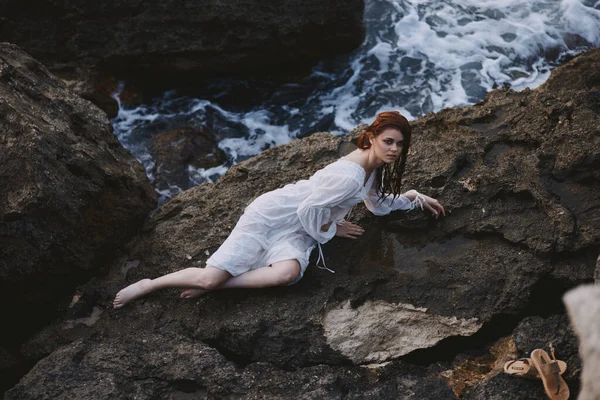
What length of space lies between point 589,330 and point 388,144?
214 centimetres

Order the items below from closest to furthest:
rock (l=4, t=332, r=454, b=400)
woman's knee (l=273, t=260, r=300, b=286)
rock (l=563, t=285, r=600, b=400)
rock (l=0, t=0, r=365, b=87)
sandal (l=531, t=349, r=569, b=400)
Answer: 1. rock (l=563, t=285, r=600, b=400)
2. sandal (l=531, t=349, r=569, b=400)
3. rock (l=4, t=332, r=454, b=400)
4. woman's knee (l=273, t=260, r=300, b=286)
5. rock (l=0, t=0, r=365, b=87)

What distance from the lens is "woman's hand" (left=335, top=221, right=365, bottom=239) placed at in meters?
4.44

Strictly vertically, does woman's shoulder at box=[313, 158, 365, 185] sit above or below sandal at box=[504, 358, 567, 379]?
above

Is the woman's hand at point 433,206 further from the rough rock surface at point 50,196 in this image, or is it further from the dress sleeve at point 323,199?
the rough rock surface at point 50,196

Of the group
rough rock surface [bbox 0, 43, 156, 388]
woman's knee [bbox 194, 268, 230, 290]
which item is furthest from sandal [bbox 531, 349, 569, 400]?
rough rock surface [bbox 0, 43, 156, 388]

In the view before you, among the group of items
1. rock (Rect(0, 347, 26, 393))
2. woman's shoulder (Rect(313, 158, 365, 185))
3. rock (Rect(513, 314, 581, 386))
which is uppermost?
woman's shoulder (Rect(313, 158, 365, 185))

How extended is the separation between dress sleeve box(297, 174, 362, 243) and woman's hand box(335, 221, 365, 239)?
173 millimetres

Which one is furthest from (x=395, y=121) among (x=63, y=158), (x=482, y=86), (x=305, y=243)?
(x=482, y=86)

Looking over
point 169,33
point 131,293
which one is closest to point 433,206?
point 131,293

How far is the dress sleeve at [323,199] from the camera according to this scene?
4.20 m

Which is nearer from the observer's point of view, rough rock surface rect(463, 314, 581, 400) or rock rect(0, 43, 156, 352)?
rough rock surface rect(463, 314, 581, 400)

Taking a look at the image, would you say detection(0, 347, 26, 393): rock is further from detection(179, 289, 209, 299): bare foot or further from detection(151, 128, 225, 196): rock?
detection(151, 128, 225, 196): rock

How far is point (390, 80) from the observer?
8336 mm

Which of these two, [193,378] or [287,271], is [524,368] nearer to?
[287,271]
